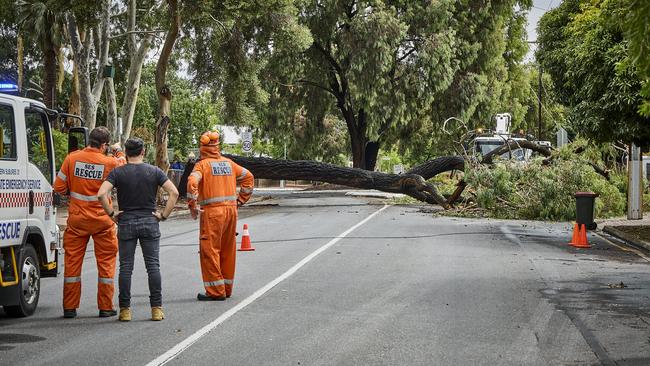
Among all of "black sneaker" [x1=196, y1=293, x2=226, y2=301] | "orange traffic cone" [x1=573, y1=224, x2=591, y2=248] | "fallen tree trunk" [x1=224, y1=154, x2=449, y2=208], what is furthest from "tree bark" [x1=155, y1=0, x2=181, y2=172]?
"black sneaker" [x1=196, y1=293, x2=226, y2=301]

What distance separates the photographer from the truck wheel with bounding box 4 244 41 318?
8891 millimetres

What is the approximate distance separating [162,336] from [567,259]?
907cm

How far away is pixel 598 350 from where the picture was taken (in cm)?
755

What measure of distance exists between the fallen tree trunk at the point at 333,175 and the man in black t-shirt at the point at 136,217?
21894 millimetres

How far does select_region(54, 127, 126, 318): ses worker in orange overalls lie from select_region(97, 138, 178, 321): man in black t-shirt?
22 centimetres

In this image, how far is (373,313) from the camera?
9328mm

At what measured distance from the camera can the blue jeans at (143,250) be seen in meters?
8.87

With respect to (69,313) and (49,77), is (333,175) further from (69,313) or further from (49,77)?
(69,313)

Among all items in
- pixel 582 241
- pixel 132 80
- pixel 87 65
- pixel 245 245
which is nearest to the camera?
pixel 245 245

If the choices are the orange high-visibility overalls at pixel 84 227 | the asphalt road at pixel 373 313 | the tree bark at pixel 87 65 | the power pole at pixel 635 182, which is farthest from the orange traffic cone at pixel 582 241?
the tree bark at pixel 87 65

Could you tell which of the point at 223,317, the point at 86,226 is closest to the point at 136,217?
the point at 86,226

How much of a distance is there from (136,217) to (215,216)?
50.8 inches

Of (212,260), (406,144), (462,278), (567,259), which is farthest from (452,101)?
(212,260)

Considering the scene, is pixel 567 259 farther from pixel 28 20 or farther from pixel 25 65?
pixel 25 65
